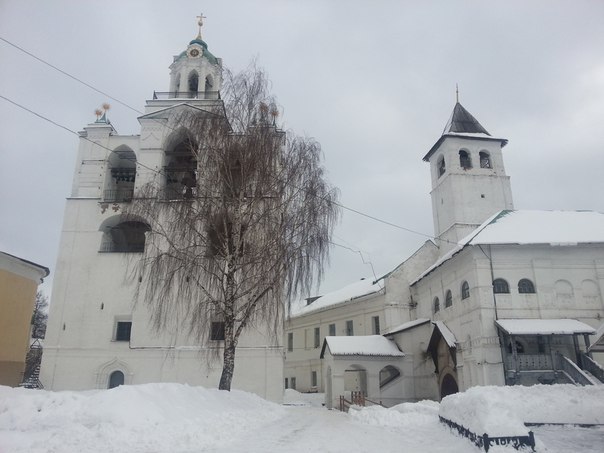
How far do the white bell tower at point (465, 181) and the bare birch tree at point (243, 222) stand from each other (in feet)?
71.8

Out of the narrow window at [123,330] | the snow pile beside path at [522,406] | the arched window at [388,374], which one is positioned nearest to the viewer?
the snow pile beside path at [522,406]

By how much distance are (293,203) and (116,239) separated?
15999 mm

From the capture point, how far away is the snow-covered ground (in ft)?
28.6

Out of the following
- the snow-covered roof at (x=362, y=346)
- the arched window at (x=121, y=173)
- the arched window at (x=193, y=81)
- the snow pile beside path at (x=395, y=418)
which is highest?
the arched window at (x=193, y=81)

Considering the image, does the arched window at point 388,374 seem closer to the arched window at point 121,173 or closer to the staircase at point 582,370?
the staircase at point 582,370

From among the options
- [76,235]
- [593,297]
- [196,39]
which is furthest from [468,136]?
[76,235]

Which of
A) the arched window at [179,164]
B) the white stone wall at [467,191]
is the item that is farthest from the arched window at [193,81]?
the white stone wall at [467,191]

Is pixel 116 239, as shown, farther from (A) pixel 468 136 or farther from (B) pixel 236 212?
(A) pixel 468 136

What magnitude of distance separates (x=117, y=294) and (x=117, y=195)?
6363 mm

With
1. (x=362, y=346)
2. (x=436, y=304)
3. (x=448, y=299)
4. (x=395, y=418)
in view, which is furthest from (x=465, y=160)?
(x=395, y=418)

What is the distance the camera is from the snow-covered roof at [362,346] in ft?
101

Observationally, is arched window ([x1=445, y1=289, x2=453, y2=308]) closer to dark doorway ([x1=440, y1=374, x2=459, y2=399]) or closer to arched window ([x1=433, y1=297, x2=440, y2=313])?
arched window ([x1=433, y1=297, x2=440, y2=313])

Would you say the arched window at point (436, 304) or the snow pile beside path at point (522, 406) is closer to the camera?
the snow pile beside path at point (522, 406)

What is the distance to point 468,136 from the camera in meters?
38.8
